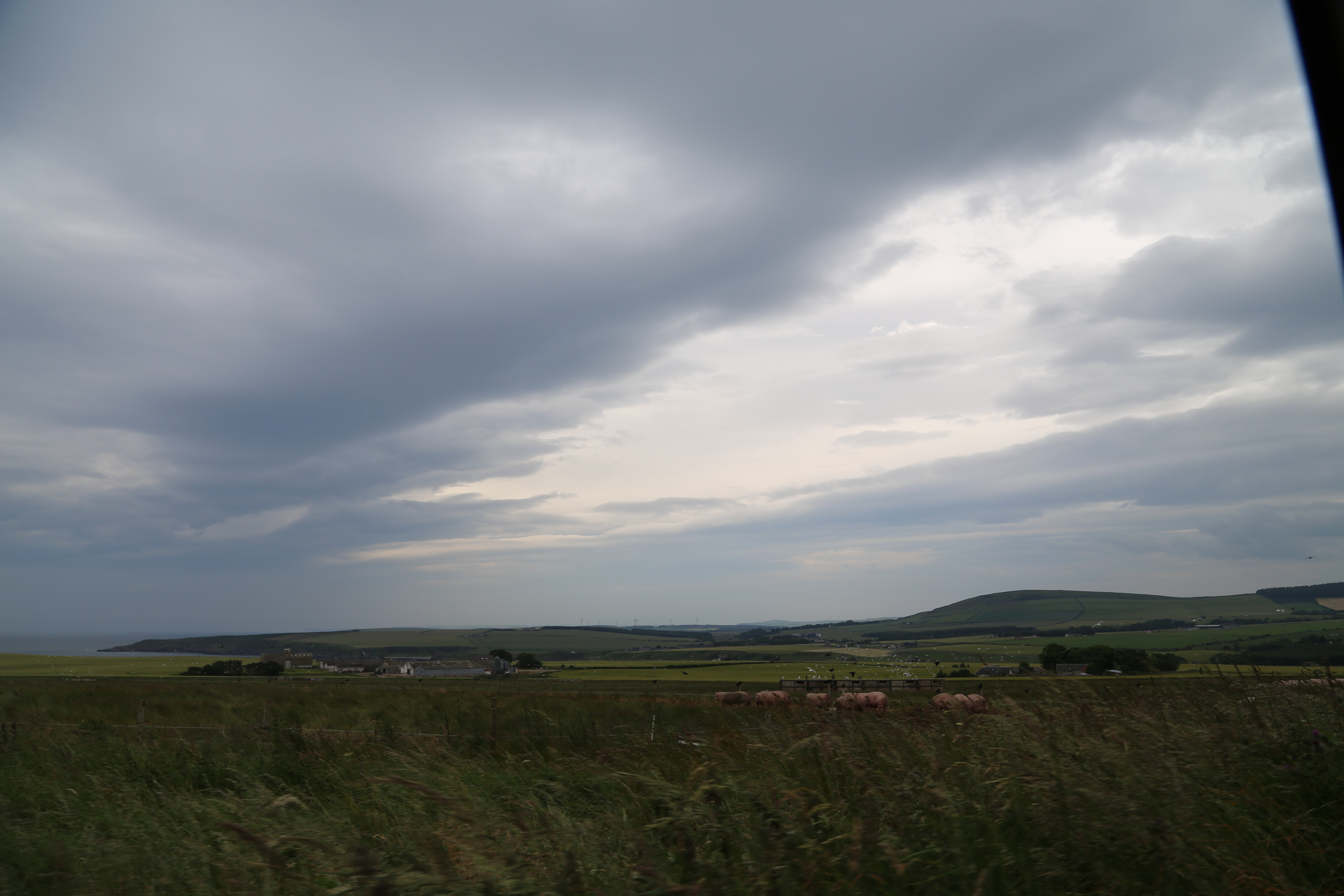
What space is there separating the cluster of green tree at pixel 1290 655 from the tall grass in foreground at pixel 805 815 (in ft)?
1.55

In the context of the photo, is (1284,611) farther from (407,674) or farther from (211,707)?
(211,707)

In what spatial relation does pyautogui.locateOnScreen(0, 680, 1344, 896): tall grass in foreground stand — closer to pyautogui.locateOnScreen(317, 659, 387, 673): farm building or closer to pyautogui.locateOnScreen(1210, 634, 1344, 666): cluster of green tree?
pyautogui.locateOnScreen(1210, 634, 1344, 666): cluster of green tree

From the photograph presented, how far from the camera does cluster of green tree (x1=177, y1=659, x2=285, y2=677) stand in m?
113

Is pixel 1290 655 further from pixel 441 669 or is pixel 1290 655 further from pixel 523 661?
pixel 523 661

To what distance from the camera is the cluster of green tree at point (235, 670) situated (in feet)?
371

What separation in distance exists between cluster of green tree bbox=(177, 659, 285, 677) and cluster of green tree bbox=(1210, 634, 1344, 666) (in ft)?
421

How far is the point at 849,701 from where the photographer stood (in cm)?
3391

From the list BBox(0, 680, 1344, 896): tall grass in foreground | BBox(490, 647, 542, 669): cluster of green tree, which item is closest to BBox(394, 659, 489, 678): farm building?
BBox(490, 647, 542, 669): cluster of green tree

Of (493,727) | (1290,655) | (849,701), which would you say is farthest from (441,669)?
(1290,655)

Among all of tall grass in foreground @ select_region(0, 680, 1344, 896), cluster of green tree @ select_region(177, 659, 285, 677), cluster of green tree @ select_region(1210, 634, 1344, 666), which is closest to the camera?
tall grass in foreground @ select_region(0, 680, 1344, 896)

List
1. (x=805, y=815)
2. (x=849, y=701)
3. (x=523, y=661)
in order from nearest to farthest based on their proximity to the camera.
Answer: (x=805, y=815) → (x=849, y=701) → (x=523, y=661)

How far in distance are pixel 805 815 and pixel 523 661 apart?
15947cm

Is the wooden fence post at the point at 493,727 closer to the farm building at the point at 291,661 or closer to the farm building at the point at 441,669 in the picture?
the farm building at the point at 441,669

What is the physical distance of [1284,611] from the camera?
163 meters
